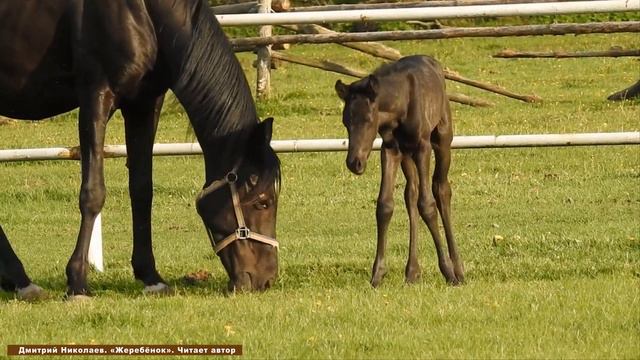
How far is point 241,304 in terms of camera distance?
7.01 metres

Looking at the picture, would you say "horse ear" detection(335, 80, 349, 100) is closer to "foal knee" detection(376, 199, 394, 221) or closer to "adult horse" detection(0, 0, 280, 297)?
"adult horse" detection(0, 0, 280, 297)

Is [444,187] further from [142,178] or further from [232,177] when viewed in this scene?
[142,178]

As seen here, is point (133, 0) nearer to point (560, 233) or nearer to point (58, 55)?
point (58, 55)

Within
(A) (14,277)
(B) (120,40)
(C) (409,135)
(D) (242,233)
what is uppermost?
(B) (120,40)

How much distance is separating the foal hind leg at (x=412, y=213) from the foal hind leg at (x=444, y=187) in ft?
0.68

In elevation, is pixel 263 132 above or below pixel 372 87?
below

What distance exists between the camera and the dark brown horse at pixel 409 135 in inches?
283

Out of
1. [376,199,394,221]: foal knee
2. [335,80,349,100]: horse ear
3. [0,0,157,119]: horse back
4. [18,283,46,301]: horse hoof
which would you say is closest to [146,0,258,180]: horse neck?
[0,0,157,119]: horse back

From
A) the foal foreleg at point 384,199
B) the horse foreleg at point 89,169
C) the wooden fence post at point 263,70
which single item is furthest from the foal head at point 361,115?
the wooden fence post at point 263,70

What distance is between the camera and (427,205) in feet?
25.4

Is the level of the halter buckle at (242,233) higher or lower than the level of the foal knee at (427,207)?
lower

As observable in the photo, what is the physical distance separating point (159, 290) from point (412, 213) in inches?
64.1

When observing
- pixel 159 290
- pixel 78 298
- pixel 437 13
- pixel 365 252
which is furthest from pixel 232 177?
pixel 365 252

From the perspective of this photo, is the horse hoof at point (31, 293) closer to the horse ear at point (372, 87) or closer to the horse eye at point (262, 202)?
the horse eye at point (262, 202)
